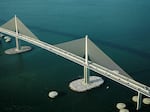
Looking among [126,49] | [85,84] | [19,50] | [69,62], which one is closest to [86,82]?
[85,84]

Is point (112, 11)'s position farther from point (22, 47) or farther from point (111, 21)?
point (22, 47)

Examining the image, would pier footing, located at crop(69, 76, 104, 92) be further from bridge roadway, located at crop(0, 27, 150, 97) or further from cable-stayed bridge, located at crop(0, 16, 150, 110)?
bridge roadway, located at crop(0, 27, 150, 97)

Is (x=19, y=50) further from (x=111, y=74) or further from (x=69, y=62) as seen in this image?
(x=111, y=74)

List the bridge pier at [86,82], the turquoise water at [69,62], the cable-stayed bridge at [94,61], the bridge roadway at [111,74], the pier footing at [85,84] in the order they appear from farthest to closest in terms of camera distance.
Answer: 1. the pier footing at [85,84]
2. the bridge pier at [86,82]
3. the turquoise water at [69,62]
4. the cable-stayed bridge at [94,61]
5. the bridge roadway at [111,74]

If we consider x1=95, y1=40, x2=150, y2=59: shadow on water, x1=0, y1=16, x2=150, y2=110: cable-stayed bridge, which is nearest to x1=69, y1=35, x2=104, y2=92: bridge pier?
x1=0, y1=16, x2=150, y2=110: cable-stayed bridge

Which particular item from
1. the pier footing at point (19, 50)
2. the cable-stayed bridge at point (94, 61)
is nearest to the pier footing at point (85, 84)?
the cable-stayed bridge at point (94, 61)

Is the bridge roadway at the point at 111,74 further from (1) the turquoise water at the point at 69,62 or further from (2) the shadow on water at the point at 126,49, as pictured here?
(2) the shadow on water at the point at 126,49
